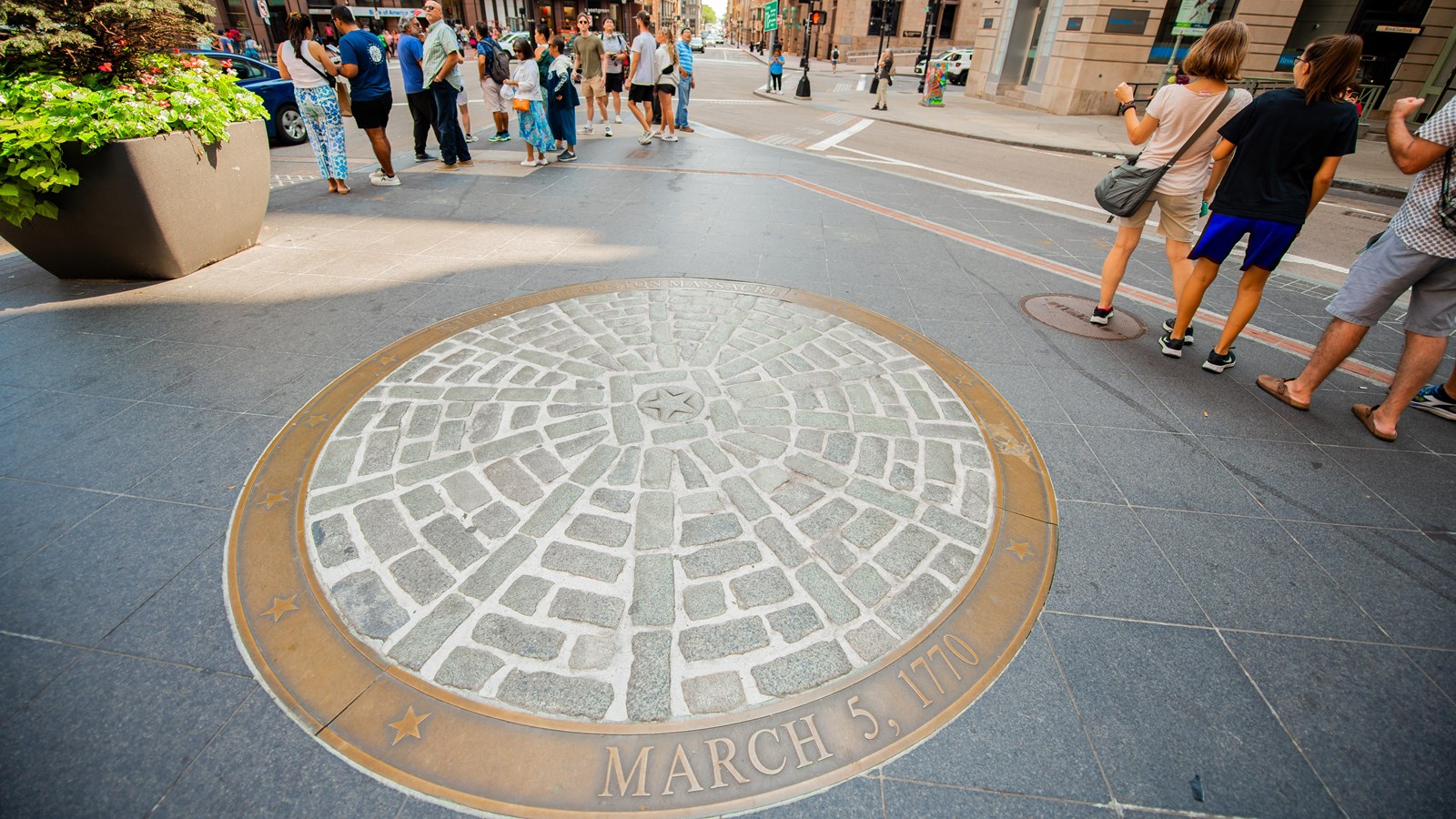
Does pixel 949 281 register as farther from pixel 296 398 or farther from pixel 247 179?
pixel 247 179

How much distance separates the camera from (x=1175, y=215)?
422cm

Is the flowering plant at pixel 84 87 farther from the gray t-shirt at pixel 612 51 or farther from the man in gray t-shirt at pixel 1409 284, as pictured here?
the gray t-shirt at pixel 612 51

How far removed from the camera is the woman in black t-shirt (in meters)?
3.30

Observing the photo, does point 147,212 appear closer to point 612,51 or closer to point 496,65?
point 496,65

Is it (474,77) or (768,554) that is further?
(474,77)

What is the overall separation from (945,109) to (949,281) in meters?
18.6

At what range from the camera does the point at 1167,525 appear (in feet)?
8.97

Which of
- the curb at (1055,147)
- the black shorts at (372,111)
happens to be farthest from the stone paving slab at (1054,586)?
the curb at (1055,147)

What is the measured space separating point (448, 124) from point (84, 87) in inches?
184

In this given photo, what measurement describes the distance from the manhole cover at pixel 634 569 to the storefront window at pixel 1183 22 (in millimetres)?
21320

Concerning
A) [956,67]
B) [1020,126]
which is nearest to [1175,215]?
[1020,126]

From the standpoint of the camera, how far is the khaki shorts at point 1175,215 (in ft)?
13.5

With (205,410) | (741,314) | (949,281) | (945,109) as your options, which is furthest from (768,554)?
(945,109)

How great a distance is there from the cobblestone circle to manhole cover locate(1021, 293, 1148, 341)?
5.11 feet
